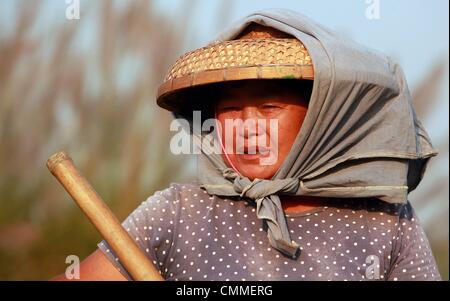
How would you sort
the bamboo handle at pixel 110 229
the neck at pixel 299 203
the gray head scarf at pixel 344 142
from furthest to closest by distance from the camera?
1. the neck at pixel 299 203
2. the gray head scarf at pixel 344 142
3. the bamboo handle at pixel 110 229

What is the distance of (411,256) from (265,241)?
29 centimetres

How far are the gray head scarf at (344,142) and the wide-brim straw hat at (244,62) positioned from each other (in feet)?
0.11

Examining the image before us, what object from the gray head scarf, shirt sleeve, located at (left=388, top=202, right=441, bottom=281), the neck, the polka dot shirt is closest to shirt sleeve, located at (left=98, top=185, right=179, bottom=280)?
the polka dot shirt

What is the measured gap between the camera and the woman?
74.5 inches

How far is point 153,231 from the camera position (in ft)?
6.32

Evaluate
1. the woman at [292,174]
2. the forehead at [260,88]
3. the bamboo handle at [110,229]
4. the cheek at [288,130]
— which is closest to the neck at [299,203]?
the woman at [292,174]

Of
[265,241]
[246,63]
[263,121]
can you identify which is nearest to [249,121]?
[263,121]

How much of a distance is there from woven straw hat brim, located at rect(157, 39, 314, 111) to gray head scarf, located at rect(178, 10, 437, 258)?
0.14 ft

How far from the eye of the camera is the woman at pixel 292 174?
1893 millimetres

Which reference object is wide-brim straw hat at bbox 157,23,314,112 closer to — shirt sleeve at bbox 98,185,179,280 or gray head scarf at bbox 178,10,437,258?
gray head scarf at bbox 178,10,437,258

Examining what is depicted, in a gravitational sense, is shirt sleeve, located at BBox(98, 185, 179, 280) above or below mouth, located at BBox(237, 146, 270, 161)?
below

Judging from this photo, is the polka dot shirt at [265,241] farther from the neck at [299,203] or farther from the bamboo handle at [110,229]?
the bamboo handle at [110,229]
